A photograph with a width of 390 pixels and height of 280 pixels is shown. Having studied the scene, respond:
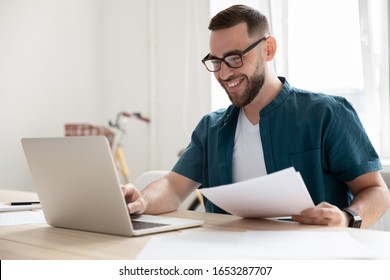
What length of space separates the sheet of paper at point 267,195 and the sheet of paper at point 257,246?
0.07 metres

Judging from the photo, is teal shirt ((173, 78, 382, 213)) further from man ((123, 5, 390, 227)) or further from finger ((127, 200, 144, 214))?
finger ((127, 200, 144, 214))

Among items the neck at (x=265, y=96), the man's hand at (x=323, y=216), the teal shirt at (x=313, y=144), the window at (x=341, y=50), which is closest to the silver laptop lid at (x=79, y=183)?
the man's hand at (x=323, y=216)

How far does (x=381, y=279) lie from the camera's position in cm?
83

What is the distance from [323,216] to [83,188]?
1.84 feet

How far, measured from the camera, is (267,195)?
117 centimetres

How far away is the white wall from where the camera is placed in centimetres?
357

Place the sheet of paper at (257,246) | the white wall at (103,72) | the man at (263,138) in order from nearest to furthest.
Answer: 1. the sheet of paper at (257,246)
2. the man at (263,138)
3. the white wall at (103,72)

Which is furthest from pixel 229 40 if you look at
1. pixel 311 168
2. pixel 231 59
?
pixel 311 168

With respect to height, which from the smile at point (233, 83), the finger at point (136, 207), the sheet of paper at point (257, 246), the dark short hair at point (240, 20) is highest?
the dark short hair at point (240, 20)

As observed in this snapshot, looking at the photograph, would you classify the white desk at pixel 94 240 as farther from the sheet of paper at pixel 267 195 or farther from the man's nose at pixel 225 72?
the man's nose at pixel 225 72

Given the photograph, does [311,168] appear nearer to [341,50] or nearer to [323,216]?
[323,216]

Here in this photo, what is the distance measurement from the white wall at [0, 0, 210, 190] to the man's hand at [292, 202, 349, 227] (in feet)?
7.60

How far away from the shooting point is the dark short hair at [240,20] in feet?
5.80

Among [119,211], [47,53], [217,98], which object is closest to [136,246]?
[119,211]
